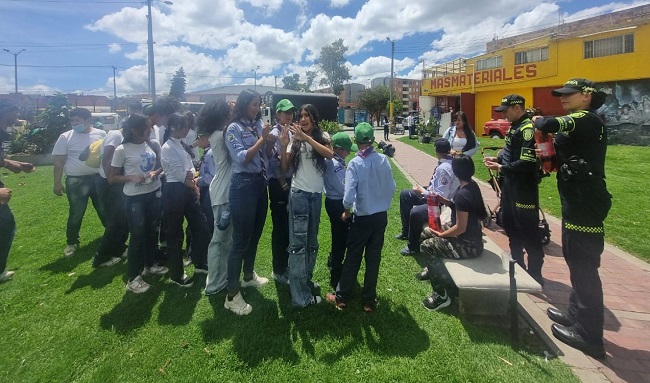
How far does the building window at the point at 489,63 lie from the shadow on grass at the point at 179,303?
25.5 metres

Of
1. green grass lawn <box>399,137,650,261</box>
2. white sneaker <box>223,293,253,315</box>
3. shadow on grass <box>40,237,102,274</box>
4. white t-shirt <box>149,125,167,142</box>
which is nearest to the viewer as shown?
white sneaker <box>223,293,253,315</box>

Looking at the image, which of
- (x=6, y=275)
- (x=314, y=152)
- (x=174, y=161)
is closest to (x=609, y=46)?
(x=314, y=152)

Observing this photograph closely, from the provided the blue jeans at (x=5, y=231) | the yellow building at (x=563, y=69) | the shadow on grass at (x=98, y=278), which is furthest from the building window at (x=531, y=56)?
the blue jeans at (x=5, y=231)

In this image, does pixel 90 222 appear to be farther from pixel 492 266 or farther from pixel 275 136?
pixel 492 266

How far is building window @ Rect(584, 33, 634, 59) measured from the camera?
17109mm

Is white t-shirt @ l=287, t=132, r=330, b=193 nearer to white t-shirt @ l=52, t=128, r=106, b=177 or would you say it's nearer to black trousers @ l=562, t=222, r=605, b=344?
black trousers @ l=562, t=222, r=605, b=344

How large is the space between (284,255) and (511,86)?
77.3 ft

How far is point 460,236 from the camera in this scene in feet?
10.7

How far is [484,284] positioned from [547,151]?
3.97 ft

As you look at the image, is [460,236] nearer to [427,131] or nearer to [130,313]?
[130,313]

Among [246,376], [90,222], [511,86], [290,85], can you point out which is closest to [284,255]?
[246,376]

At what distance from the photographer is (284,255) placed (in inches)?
151

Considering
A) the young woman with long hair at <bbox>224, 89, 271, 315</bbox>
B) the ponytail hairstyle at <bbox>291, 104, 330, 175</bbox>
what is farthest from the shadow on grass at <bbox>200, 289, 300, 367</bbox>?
the ponytail hairstyle at <bbox>291, 104, 330, 175</bbox>

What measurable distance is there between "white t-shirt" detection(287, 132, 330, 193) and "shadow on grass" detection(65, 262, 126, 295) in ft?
8.46
